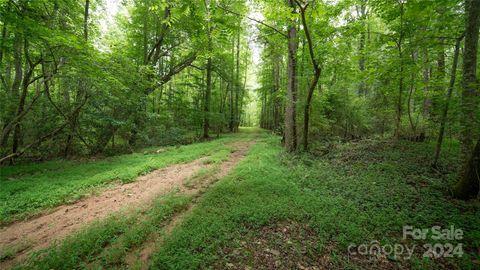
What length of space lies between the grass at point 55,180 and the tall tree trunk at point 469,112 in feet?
23.2

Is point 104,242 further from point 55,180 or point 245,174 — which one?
point 55,180

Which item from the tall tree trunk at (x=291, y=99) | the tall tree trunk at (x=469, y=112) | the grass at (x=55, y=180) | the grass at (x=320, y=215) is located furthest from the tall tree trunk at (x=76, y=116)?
the tall tree trunk at (x=469, y=112)

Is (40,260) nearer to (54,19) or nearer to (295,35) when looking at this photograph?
(54,19)

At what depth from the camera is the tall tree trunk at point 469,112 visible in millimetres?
3871

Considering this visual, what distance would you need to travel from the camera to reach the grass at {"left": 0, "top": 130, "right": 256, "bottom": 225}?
14.7 feet

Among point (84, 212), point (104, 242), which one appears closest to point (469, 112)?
point (104, 242)

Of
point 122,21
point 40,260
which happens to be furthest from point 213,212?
point 122,21

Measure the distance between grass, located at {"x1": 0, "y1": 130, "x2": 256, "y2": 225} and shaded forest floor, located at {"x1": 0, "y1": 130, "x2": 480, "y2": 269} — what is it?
0.11ft

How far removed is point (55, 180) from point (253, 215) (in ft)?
21.0

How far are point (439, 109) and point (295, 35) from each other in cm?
596

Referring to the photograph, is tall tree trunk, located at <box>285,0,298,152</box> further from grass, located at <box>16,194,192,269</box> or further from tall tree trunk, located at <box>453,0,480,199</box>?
grass, located at <box>16,194,192,269</box>

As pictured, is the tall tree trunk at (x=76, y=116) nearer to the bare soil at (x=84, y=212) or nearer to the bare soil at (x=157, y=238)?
the bare soil at (x=84, y=212)

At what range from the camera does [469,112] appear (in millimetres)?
3889

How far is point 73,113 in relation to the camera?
8.01 meters
